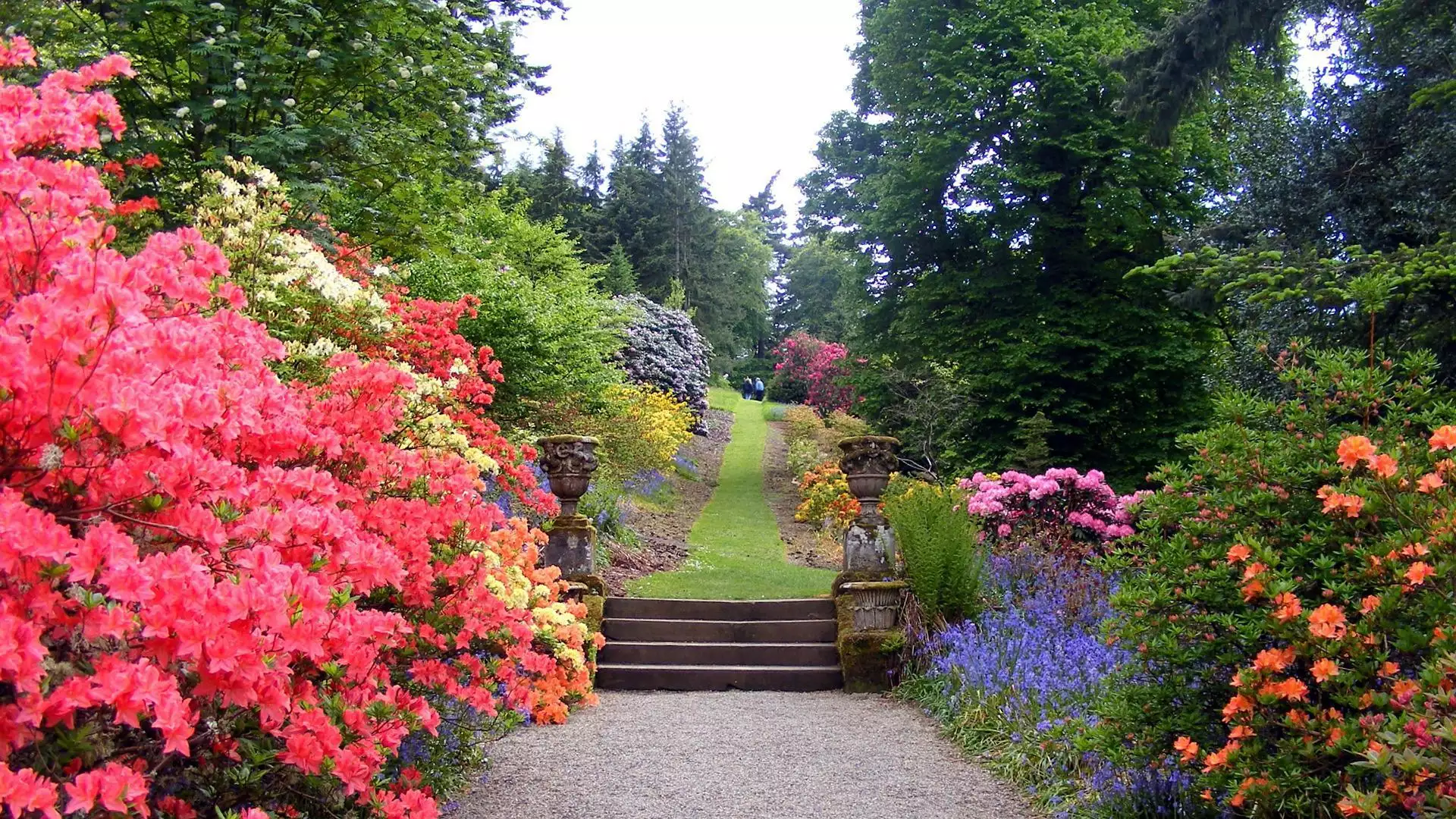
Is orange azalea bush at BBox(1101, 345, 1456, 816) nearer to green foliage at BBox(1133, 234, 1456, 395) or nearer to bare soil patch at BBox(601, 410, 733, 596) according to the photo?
green foliage at BBox(1133, 234, 1456, 395)

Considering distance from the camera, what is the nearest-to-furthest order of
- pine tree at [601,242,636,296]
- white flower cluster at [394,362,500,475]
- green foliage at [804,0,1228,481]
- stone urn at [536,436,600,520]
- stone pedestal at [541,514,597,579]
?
white flower cluster at [394,362,500,475] < stone urn at [536,436,600,520] < stone pedestal at [541,514,597,579] < green foliage at [804,0,1228,481] < pine tree at [601,242,636,296]

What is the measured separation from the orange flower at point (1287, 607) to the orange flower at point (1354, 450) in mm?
435

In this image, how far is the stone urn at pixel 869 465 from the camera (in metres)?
7.30

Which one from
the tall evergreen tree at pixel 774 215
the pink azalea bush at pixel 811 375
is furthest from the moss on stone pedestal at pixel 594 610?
the tall evergreen tree at pixel 774 215

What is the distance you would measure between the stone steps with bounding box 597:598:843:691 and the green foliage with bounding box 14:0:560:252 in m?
4.05

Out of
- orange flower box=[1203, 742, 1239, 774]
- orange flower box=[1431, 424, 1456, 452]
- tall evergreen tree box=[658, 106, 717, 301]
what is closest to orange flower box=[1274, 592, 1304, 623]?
orange flower box=[1203, 742, 1239, 774]

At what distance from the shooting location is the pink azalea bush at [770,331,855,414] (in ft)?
84.2

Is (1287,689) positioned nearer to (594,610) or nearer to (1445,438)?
(1445,438)

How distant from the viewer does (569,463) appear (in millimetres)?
7441

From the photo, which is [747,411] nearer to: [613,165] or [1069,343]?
[613,165]

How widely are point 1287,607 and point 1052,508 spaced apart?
6396 mm

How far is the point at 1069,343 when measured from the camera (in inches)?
481

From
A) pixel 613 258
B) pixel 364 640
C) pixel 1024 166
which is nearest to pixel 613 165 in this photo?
pixel 613 258

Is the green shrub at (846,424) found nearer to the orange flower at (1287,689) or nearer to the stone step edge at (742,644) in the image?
the stone step edge at (742,644)
